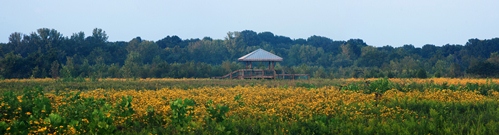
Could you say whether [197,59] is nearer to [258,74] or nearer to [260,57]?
[260,57]

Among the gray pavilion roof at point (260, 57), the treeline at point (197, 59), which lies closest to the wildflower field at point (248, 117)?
the treeline at point (197, 59)

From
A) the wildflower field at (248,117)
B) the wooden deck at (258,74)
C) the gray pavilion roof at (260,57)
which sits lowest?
the wildflower field at (248,117)

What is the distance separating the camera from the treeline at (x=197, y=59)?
143 ft

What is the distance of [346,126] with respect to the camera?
11.9m

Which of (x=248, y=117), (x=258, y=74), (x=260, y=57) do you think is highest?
(x=260, y=57)

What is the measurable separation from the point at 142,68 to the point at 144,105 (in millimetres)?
29523

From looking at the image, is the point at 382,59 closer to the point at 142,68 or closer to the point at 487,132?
the point at 142,68

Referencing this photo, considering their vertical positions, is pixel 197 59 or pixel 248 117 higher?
pixel 197 59

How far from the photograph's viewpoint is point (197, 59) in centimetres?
7544

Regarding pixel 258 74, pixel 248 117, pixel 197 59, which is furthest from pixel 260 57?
pixel 197 59

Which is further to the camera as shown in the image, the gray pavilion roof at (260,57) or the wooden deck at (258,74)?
the gray pavilion roof at (260,57)

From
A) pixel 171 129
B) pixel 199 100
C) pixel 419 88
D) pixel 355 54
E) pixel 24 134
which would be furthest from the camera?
pixel 355 54

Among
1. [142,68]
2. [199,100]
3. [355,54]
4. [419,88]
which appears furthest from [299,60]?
[199,100]

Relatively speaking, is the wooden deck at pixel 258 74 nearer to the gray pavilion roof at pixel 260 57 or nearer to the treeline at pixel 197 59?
the gray pavilion roof at pixel 260 57
